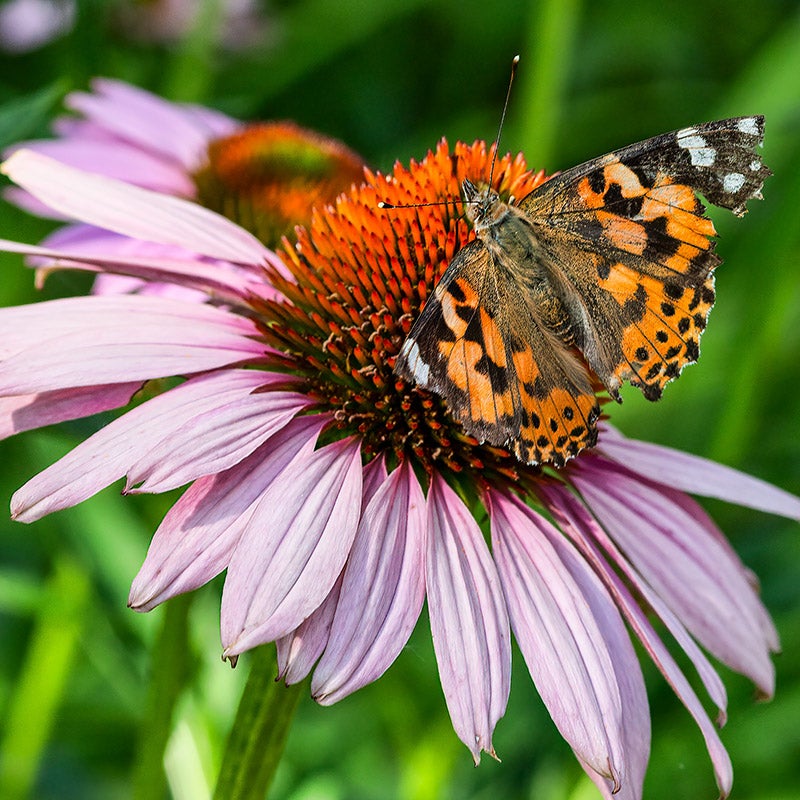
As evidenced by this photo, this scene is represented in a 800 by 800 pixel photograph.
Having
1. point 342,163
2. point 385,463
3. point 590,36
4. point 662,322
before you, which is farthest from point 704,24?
point 385,463

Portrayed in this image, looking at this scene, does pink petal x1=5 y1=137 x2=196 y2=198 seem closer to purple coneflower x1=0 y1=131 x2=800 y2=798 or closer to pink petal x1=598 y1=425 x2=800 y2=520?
purple coneflower x1=0 y1=131 x2=800 y2=798

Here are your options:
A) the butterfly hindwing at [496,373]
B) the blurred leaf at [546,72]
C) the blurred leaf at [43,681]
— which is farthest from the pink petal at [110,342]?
the blurred leaf at [546,72]

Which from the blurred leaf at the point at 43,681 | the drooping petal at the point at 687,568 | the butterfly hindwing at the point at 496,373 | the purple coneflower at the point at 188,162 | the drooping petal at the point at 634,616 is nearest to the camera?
the drooping petal at the point at 634,616

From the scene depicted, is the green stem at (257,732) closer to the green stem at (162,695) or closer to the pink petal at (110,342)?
the green stem at (162,695)

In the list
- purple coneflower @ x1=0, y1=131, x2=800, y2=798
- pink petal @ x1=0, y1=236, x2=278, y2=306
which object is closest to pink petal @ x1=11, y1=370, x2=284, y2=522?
purple coneflower @ x1=0, y1=131, x2=800, y2=798

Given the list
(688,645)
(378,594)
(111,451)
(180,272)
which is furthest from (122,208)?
(688,645)

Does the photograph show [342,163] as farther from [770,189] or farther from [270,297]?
[770,189]
